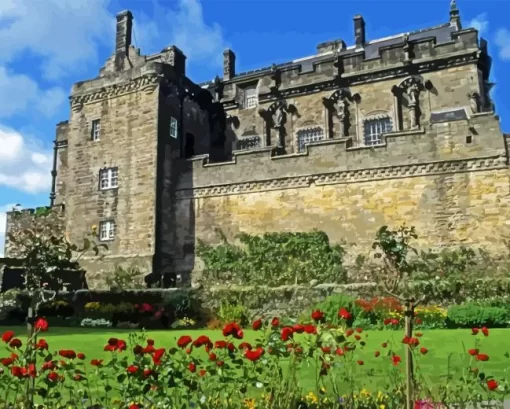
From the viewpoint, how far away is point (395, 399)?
654 centimetres

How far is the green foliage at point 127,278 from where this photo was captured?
27.4m

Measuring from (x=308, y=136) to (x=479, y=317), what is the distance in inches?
760

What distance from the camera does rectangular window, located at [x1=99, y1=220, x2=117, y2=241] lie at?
29.9 metres

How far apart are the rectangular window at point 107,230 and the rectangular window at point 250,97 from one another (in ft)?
42.0

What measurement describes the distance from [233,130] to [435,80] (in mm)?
13319

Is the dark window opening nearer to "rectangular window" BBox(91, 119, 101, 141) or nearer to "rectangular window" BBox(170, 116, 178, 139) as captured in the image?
"rectangular window" BBox(170, 116, 178, 139)

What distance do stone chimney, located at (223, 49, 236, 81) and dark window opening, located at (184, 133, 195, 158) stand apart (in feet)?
31.2

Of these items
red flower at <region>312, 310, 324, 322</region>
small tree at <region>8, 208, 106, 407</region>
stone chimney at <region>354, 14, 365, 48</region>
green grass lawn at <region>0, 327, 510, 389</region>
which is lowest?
green grass lawn at <region>0, 327, 510, 389</region>

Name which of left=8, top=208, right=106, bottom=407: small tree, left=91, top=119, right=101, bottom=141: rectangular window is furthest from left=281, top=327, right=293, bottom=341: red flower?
left=91, top=119, right=101, bottom=141: rectangular window

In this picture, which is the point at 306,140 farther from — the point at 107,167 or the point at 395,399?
the point at 395,399

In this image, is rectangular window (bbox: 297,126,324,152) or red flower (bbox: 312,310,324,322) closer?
red flower (bbox: 312,310,324,322)

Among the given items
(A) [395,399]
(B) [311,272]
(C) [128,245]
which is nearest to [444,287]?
(B) [311,272]

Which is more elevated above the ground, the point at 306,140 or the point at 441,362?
the point at 306,140

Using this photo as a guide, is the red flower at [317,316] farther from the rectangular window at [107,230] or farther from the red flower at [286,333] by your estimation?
the rectangular window at [107,230]
